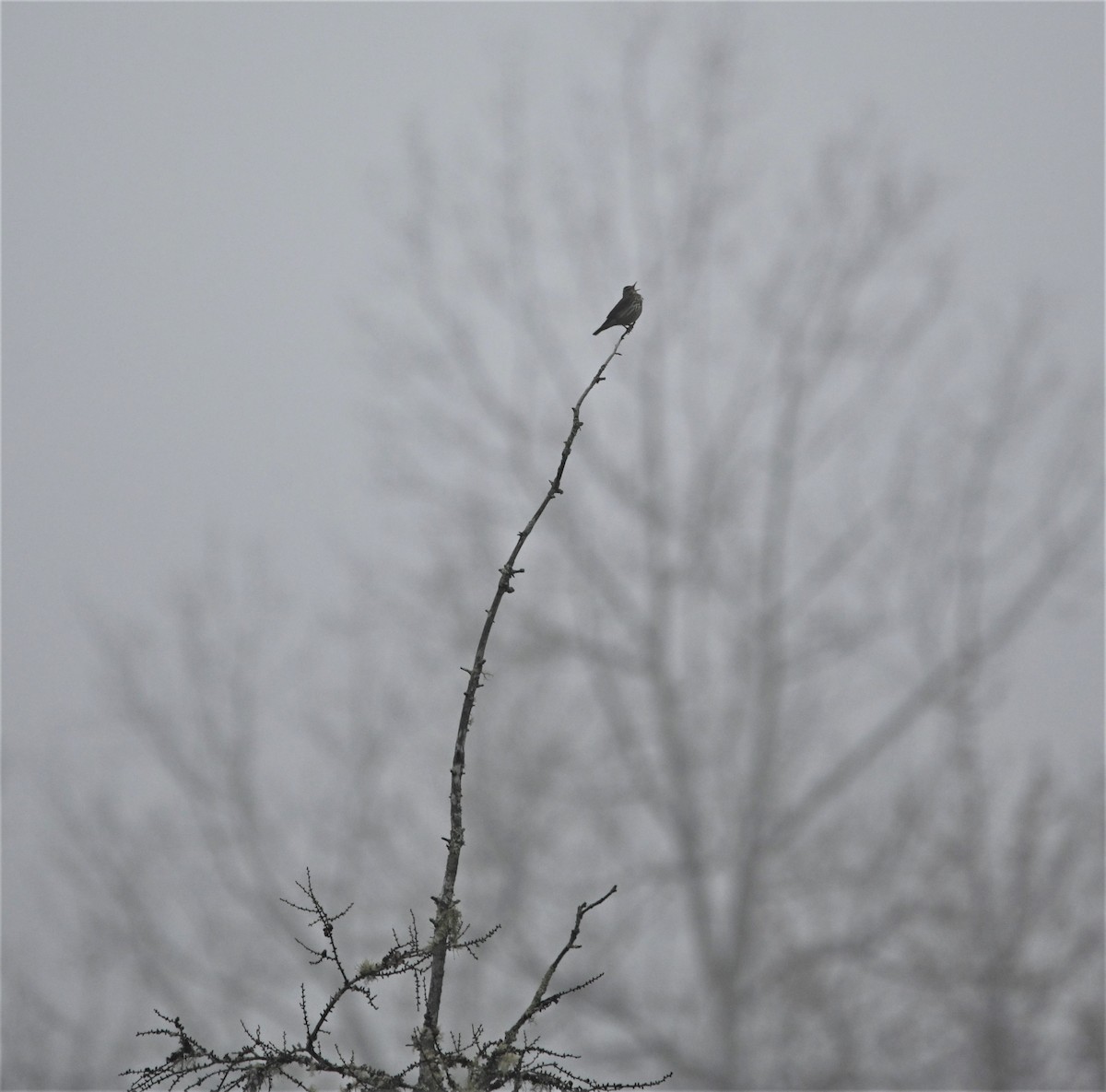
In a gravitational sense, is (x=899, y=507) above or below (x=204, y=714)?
above

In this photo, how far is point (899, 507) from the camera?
8.69 metres

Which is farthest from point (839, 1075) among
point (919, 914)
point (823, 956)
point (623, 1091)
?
→ point (623, 1091)

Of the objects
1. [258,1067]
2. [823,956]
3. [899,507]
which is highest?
[899,507]

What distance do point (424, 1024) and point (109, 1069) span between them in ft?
28.1

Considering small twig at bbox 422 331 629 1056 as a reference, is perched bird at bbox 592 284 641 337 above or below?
above

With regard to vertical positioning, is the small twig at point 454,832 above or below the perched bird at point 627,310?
below

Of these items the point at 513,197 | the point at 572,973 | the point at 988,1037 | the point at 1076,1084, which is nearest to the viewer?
the point at 988,1037

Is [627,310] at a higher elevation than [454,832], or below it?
higher

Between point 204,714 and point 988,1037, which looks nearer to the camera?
point 988,1037

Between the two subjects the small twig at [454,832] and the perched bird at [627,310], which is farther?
the perched bird at [627,310]

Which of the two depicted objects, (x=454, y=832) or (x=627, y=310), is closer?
(x=454, y=832)

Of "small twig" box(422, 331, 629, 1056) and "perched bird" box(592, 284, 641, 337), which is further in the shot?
"perched bird" box(592, 284, 641, 337)

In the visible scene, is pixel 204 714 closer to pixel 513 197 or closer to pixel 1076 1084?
pixel 513 197

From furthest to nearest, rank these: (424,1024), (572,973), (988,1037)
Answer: (572,973)
(988,1037)
(424,1024)
